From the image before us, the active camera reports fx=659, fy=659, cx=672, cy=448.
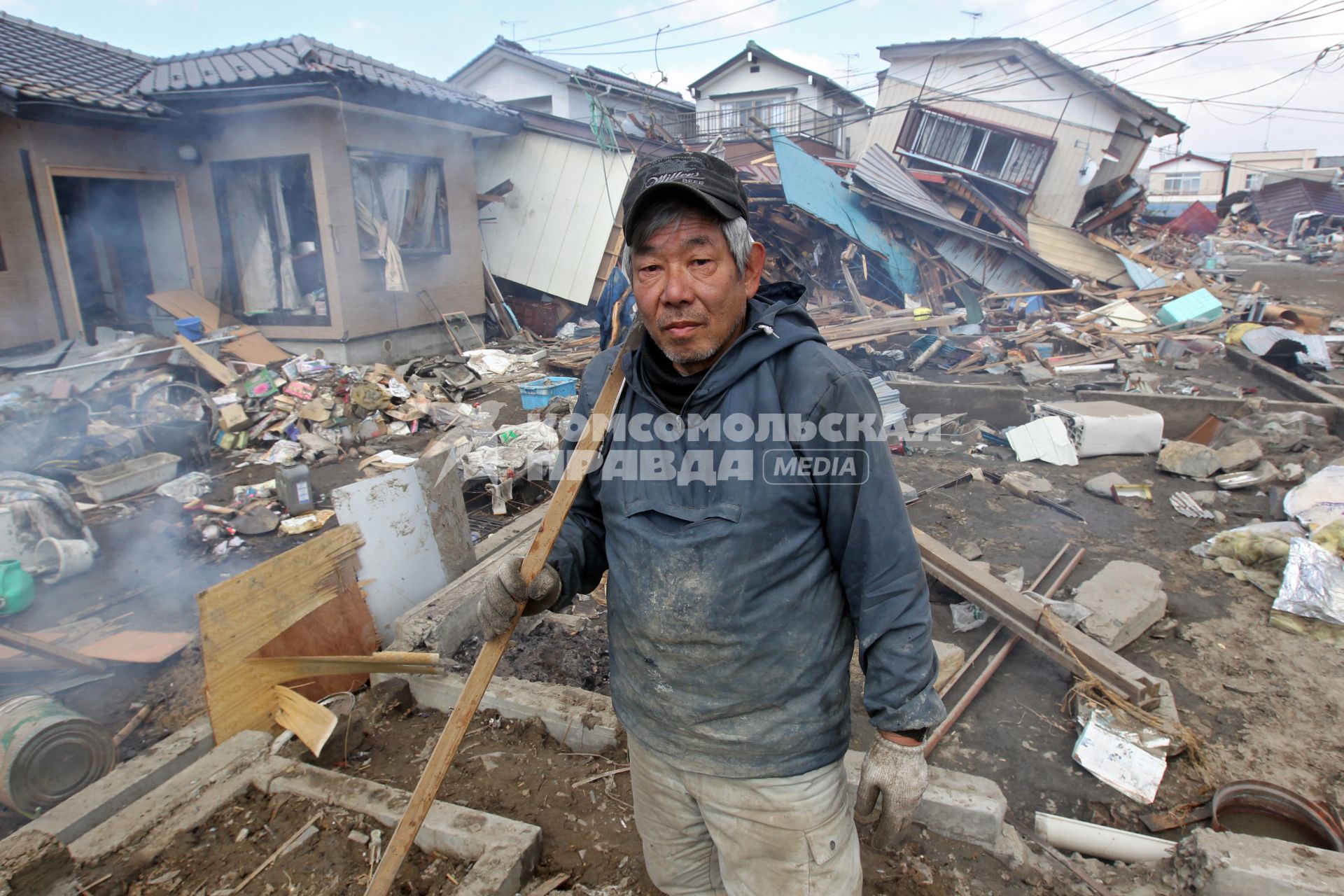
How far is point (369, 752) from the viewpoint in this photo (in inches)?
118

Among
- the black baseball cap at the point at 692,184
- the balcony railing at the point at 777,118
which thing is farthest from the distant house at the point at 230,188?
the balcony railing at the point at 777,118

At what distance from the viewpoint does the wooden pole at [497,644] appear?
5.86 ft

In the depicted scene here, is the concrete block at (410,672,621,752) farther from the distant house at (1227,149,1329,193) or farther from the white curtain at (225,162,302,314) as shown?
the distant house at (1227,149,1329,193)

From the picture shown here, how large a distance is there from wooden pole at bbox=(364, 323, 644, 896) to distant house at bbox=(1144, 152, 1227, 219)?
156 feet

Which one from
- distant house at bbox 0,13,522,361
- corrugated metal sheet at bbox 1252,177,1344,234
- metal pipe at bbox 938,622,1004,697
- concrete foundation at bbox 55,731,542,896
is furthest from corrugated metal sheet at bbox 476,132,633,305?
corrugated metal sheet at bbox 1252,177,1344,234

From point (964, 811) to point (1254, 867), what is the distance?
0.93m

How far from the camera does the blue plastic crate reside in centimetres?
901

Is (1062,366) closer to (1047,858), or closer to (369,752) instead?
(1047,858)

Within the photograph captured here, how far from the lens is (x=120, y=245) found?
994cm

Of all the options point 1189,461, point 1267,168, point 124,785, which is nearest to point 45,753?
point 124,785

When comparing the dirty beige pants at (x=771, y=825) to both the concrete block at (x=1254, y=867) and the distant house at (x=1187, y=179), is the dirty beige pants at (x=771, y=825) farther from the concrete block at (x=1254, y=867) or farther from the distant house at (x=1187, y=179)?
the distant house at (x=1187, y=179)

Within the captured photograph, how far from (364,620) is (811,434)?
303 cm

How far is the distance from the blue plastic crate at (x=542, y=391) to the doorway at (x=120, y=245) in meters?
5.88

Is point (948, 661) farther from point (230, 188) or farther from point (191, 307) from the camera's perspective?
point (230, 188)
